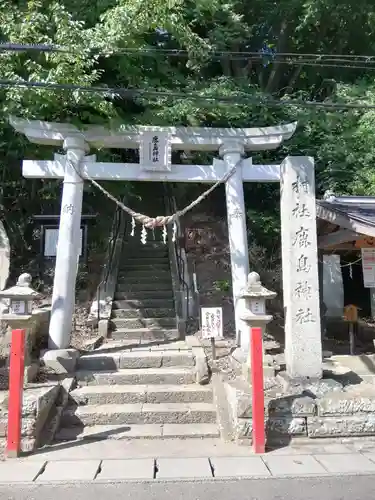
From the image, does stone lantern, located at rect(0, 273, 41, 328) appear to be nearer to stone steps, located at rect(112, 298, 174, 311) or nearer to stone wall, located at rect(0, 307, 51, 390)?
stone wall, located at rect(0, 307, 51, 390)

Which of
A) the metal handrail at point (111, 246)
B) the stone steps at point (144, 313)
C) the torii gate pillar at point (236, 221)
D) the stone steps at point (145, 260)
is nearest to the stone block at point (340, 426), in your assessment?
the torii gate pillar at point (236, 221)

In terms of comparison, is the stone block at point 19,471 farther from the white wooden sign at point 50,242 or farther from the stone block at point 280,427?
the white wooden sign at point 50,242

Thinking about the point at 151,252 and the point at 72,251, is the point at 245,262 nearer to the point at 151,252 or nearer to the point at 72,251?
the point at 72,251

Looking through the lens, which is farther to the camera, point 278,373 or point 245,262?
point 245,262

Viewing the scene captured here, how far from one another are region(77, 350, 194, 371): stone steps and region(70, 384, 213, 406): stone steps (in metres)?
0.83

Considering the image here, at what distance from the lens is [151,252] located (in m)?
14.8

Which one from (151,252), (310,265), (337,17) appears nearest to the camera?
(310,265)

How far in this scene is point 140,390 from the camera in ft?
24.5

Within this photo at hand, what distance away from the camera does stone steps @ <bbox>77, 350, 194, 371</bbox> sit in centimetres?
834

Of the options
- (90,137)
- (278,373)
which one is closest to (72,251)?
(90,137)

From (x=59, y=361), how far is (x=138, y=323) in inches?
114

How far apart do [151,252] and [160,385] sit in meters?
7.43

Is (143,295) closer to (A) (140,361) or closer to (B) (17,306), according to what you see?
(A) (140,361)

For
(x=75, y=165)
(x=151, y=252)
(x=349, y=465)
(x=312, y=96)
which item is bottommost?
(x=349, y=465)
